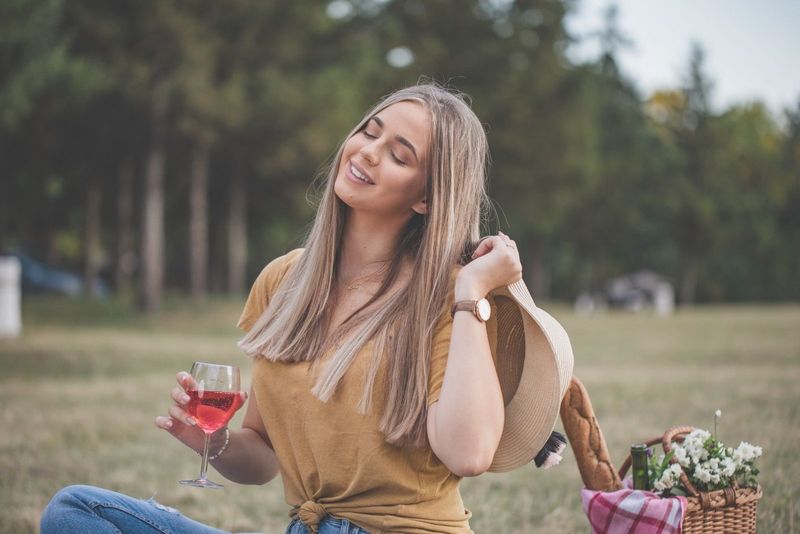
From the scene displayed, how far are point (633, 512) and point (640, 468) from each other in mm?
237

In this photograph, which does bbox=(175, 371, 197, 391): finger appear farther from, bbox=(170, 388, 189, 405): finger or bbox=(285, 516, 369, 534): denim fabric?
→ bbox=(285, 516, 369, 534): denim fabric

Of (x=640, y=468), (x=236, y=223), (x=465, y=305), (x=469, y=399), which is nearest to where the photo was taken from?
(x=469, y=399)

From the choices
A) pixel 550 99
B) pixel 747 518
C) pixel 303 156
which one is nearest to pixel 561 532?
pixel 747 518

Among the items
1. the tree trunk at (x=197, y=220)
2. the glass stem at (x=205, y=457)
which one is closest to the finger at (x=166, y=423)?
the glass stem at (x=205, y=457)

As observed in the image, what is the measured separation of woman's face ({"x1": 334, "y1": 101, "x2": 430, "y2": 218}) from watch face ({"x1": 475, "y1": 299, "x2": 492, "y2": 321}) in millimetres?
459

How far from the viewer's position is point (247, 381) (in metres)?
11.2

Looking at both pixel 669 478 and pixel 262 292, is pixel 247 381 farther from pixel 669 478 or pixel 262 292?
pixel 669 478

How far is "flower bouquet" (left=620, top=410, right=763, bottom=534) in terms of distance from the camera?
107 inches

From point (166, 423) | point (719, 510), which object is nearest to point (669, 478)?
point (719, 510)

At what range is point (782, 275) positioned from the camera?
170 ft

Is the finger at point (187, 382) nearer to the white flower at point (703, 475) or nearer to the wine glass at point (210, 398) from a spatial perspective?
the wine glass at point (210, 398)

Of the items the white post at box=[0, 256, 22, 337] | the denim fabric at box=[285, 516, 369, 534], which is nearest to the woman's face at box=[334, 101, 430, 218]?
the denim fabric at box=[285, 516, 369, 534]

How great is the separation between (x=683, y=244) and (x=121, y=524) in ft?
159

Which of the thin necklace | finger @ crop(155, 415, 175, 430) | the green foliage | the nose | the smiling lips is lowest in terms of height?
finger @ crop(155, 415, 175, 430)
